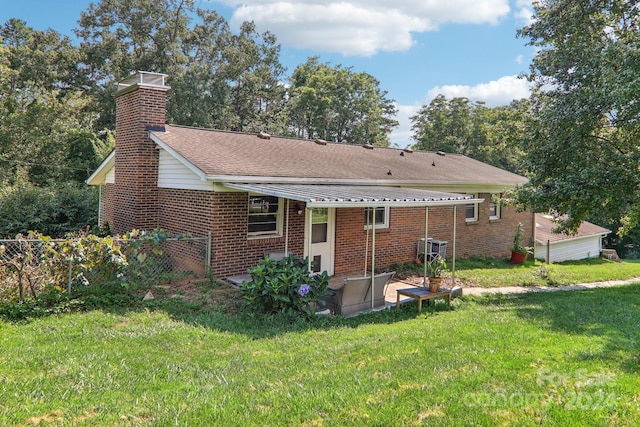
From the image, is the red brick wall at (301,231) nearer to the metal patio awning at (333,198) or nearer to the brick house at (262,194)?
the brick house at (262,194)

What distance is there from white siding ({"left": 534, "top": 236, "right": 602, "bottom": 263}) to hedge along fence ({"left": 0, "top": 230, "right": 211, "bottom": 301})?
647 inches

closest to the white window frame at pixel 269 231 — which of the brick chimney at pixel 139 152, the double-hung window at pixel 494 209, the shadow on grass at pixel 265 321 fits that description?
the shadow on grass at pixel 265 321

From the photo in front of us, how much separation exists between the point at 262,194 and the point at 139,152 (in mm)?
3855

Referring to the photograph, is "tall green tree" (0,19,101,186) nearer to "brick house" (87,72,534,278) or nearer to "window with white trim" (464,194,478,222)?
"brick house" (87,72,534,278)

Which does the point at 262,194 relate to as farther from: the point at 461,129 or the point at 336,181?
the point at 461,129

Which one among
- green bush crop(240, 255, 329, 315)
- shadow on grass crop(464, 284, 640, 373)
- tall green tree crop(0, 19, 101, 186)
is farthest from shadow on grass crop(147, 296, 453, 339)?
tall green tree crop(0, 19, 101, 186)

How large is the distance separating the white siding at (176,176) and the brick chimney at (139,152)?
0.29 meters

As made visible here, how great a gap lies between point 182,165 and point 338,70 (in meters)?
33.6

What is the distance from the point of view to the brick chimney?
1109 cm

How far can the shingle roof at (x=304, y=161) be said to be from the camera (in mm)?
10037

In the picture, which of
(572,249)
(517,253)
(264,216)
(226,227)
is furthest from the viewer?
(572,249)

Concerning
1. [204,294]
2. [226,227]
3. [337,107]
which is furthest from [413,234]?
[337,107]

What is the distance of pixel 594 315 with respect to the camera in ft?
25.6

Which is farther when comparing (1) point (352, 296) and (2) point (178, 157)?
(2) point (178, 157)
